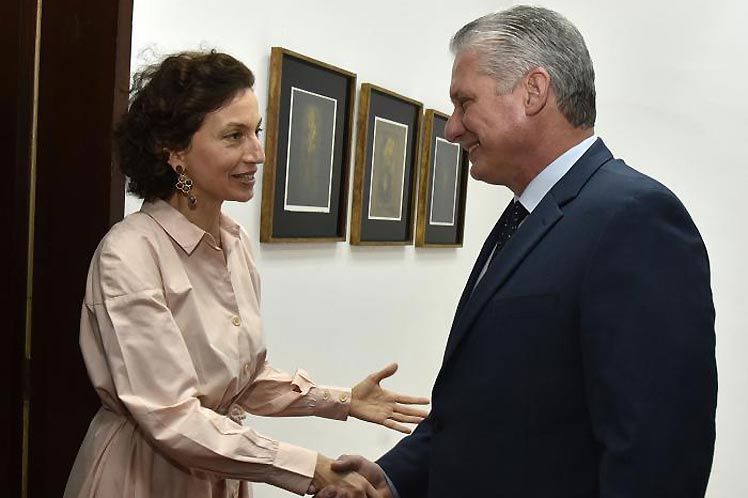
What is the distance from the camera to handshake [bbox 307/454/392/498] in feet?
6.79

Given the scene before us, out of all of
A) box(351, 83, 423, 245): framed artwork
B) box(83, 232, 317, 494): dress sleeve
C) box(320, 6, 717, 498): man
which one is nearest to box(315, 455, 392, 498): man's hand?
box(83, 232, 317, 494): dress sleeve

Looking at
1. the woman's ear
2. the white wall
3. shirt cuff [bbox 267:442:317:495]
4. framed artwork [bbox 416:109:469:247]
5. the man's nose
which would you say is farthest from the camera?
framed artwork [bbox 416:109:469:247]

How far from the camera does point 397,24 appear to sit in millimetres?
3840

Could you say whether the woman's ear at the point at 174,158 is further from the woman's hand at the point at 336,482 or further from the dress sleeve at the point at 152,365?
the woman's hand at the point at 336,482

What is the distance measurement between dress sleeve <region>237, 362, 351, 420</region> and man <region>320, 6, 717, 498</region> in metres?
0.67

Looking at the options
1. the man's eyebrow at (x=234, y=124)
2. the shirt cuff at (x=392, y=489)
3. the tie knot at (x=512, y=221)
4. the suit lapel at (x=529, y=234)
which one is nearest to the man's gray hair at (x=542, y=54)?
the suit lapel at (x=529, y=234)

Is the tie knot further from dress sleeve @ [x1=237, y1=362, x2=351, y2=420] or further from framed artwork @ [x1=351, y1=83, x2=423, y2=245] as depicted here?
framed artwork @ [x1=351, y1=83, x2=423, y2=245]

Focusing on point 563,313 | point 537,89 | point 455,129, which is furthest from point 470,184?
point 563,313

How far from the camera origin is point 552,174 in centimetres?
175

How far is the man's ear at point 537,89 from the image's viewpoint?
1711 millimetres

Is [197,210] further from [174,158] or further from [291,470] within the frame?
[291,470]

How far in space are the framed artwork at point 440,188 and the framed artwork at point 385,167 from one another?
10cm

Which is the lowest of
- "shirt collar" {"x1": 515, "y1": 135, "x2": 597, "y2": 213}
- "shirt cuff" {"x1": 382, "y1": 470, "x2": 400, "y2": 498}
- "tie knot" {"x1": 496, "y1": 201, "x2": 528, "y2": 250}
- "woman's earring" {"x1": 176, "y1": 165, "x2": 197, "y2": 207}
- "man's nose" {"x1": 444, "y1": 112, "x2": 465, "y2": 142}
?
"shirt cuff" {"x1": 382, "y1": 470, "x2": 400, "y2": 498}

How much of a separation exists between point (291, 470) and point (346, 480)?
16 centimetres
